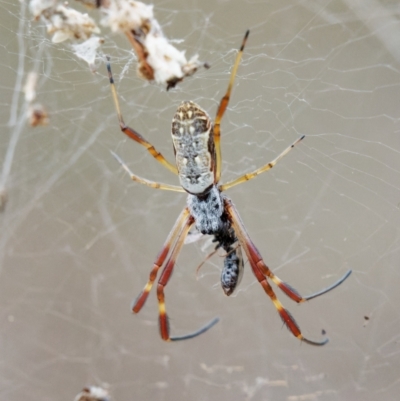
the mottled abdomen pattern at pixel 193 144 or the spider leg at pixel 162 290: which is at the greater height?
the mottled abdomen pattern at pixel 193 144

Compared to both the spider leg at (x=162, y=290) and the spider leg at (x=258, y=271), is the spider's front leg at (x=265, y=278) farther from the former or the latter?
the spider leg at (x=162, y=290)

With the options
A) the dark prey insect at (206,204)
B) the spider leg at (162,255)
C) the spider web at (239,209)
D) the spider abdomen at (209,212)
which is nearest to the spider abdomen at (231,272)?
the dark prey insect at (206,204)

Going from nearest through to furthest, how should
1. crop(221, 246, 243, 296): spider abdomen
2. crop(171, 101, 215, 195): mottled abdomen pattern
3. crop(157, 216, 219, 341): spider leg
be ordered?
crop(171, 101, 215, 195): mottled abdomen pattern, crop(221, 246, 243, 296): spider abdomen, crop(157, 216, 219, 341): spider leg

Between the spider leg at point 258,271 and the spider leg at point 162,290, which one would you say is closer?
the spider leg at point 258,271

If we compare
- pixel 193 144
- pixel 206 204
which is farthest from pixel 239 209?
pixel 193 144

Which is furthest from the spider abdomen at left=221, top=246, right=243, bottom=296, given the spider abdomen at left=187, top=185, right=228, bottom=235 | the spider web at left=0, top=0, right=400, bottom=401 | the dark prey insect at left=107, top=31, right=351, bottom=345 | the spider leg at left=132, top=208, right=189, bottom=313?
the spider web at left=0, top=0, right=400, bottom=401

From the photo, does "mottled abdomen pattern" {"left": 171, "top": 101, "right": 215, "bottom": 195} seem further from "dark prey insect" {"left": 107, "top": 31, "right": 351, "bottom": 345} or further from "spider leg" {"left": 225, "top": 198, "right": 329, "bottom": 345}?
"spider leg" {"left": 225, "top": 198, "right": 329, "bottom": 345}

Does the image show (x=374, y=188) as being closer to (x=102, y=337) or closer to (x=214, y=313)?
(x=214, y=313)
